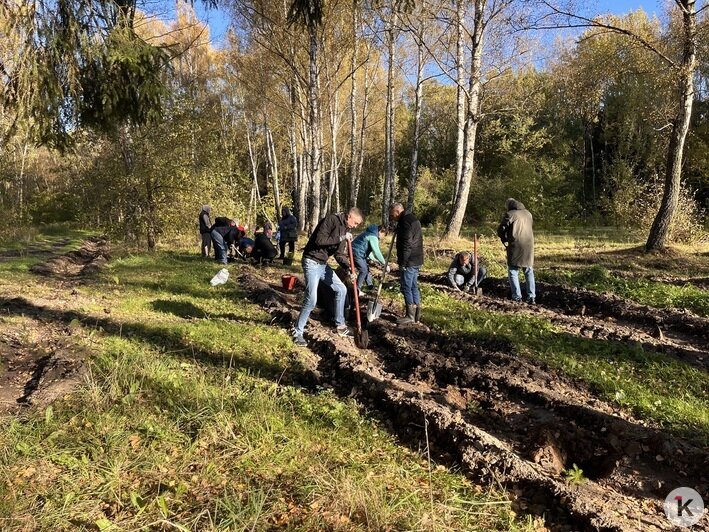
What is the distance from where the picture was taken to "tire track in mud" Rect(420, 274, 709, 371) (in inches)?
228

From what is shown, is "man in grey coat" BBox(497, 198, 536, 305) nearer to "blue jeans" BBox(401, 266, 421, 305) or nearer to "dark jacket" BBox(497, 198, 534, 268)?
"dark jacket" BBox(497, 198, 534, 268)

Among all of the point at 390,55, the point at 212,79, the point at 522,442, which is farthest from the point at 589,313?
the point at 212,79

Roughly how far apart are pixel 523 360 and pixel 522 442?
1.67 meters

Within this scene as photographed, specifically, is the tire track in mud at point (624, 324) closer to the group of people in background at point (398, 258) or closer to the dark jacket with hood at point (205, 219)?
the group of people in background at point (398, 258)

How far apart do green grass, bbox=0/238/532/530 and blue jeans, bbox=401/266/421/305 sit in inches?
93.1

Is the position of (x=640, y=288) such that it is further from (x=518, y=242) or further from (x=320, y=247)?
(x=320, y=247)

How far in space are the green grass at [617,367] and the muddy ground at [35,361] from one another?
4690mm

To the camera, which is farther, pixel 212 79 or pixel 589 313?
pixel 212 79

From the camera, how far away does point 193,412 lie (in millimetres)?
3969

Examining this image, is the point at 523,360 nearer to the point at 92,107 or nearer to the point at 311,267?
the point at 311,267

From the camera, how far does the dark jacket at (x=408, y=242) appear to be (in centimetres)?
725

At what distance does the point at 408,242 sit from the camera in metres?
7.24

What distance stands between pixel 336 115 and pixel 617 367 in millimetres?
22438

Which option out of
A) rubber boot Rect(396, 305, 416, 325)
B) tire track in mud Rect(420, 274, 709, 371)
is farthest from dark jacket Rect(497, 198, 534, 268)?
rubber boot Rect(396, 305, 416, 325)
